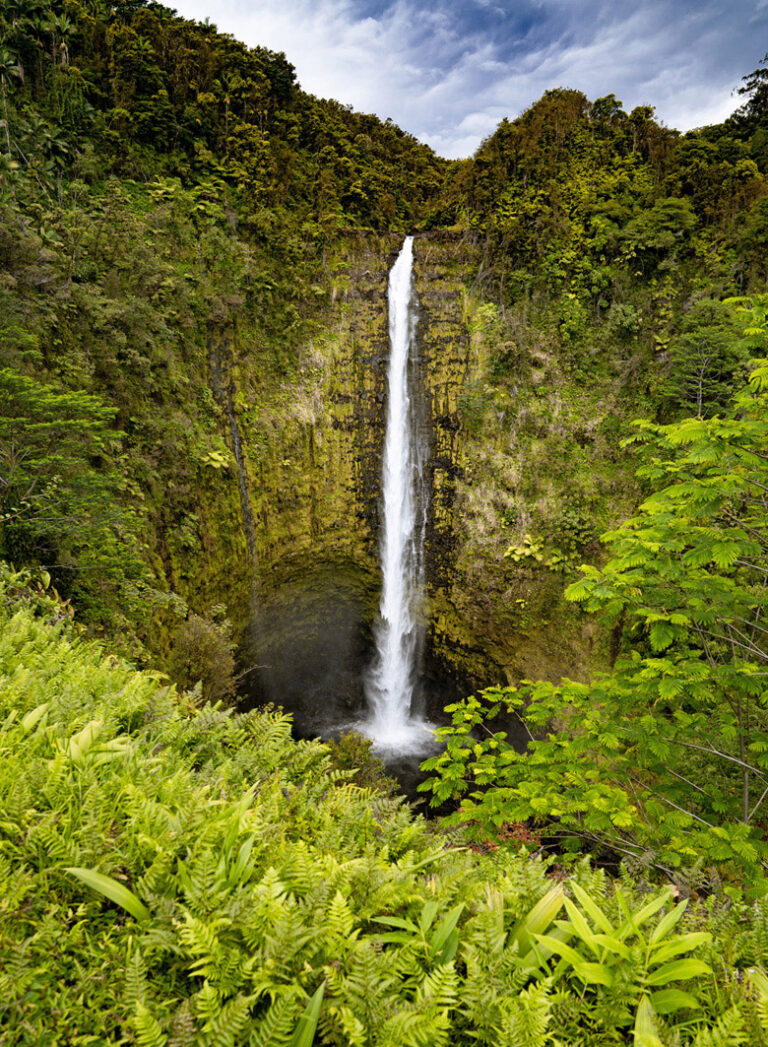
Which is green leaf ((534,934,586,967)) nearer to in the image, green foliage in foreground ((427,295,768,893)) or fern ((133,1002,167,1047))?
fern ((133,1002,167,1047))

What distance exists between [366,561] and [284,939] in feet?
47.6

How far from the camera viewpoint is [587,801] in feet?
11.4

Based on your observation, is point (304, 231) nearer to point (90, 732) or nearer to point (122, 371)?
point (122, 371)

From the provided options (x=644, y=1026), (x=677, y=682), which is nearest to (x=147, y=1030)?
(x=644, y=1026)

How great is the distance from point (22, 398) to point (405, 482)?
11561mm

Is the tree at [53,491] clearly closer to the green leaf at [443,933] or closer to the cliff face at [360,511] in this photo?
the green leaf at [443,933]

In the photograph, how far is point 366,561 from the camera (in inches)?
615

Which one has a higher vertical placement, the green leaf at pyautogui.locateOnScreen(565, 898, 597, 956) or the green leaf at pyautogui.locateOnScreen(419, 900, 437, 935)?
the green leaf at pyautogui.locateOnScreen(565, 898, 597, 956)

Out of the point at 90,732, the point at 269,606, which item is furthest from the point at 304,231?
the point at 90,732

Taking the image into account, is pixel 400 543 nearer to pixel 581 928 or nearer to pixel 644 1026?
pixel 581 928

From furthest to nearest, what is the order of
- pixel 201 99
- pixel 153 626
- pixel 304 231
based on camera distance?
pixel 304 231
pixel 201 99
pixel 153 626

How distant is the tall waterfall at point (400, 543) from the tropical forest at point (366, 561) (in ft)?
0.38

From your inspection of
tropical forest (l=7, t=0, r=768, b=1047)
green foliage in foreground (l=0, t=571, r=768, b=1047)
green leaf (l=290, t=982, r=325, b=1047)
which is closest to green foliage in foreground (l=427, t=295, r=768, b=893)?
tropical forest (l=7, t=0, r=768, b=1047)

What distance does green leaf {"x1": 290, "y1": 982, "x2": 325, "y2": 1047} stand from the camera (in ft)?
3.25
